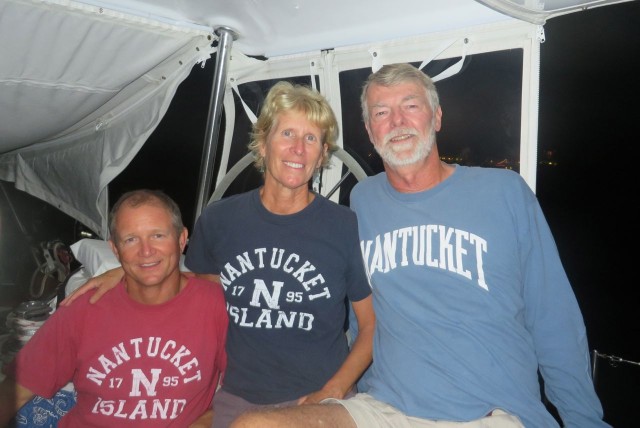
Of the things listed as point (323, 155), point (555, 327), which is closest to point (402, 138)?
point (323, 155)

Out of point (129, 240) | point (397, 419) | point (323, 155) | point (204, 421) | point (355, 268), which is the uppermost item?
point (323, 155)

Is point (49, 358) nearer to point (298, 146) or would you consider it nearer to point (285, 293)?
point (285, 293)

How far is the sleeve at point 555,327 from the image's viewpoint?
150 centimetres

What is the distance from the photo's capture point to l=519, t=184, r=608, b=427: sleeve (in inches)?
59.1

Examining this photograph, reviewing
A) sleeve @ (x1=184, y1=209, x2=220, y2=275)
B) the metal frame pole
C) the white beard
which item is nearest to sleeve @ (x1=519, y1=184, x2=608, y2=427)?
the white beard

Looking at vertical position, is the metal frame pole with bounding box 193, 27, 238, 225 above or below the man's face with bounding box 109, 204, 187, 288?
above

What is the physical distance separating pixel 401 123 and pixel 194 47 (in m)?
1.60

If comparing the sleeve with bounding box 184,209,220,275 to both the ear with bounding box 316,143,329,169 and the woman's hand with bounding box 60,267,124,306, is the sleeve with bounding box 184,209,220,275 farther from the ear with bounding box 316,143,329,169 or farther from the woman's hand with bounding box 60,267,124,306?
the ear with bounding box 316,143,329,169

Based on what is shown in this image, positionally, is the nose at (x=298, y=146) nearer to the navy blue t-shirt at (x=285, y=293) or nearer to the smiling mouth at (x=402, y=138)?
the navy blue t-shirt at (x=285, y=293)

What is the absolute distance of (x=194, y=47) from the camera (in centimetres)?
269

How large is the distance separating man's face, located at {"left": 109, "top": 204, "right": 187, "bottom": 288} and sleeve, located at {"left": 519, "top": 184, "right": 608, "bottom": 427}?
1.37m

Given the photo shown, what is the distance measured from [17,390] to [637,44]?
1103 centimetres

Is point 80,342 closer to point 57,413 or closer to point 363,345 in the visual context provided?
point 57,413

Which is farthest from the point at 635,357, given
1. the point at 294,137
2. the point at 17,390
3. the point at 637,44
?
the point at 17,390
